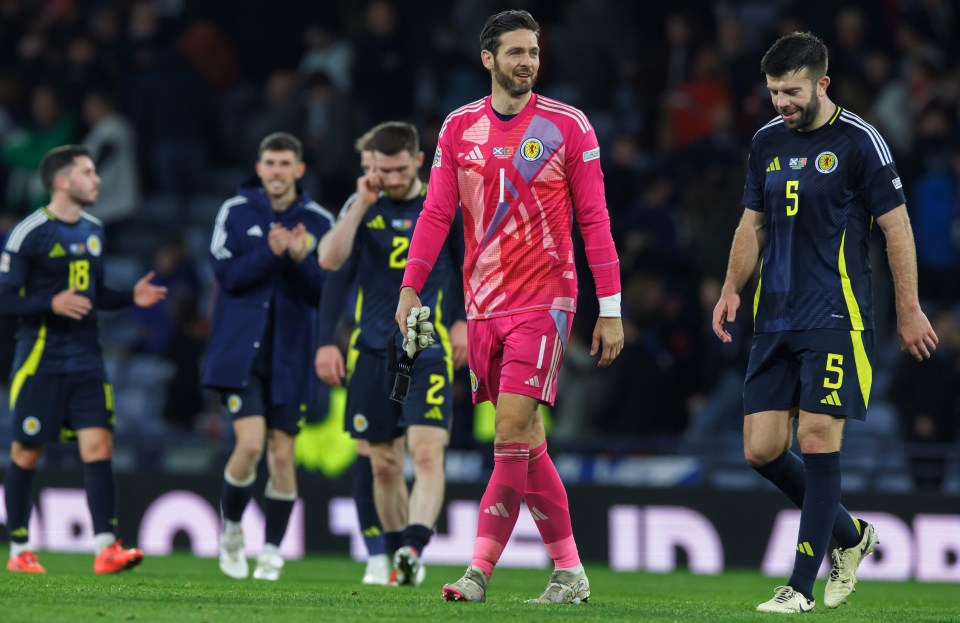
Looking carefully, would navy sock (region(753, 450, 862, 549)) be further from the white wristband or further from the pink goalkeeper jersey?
the pink goalkeeper jersey

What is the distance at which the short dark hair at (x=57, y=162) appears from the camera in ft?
32.0

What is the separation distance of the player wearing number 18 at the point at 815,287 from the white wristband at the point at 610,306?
683mm

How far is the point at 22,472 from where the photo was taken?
9.70m

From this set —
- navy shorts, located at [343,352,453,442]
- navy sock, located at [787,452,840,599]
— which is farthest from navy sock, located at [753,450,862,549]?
navy shorts, located at [343,352,453,442]

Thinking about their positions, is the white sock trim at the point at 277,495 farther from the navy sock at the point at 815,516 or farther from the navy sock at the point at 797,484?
the navy sock at the point at 815,516

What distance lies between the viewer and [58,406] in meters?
9.55

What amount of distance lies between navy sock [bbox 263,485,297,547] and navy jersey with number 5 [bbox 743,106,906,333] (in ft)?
12.9

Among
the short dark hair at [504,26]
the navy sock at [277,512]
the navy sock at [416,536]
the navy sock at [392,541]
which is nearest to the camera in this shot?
the short dark hair at [504,26]

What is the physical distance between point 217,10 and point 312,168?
357cm

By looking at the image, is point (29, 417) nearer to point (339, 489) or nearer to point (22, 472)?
point (22, 472)

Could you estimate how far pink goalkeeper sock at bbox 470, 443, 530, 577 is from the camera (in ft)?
21.9

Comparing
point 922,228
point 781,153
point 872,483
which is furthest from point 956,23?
point 781,153

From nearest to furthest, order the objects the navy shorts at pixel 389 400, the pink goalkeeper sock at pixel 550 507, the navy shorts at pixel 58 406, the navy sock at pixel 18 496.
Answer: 1. the pink goalkeeper sock at pixel 550 507
2. the navy shorts at pixel 389 400
3. the navy shorts at pixel 58 406
4. the navy sock at pixel 18 496

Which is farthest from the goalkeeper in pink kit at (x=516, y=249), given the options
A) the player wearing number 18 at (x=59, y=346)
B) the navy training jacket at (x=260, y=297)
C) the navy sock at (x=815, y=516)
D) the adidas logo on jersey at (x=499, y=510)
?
the player wearing number 18 at (x=59, y=346)
